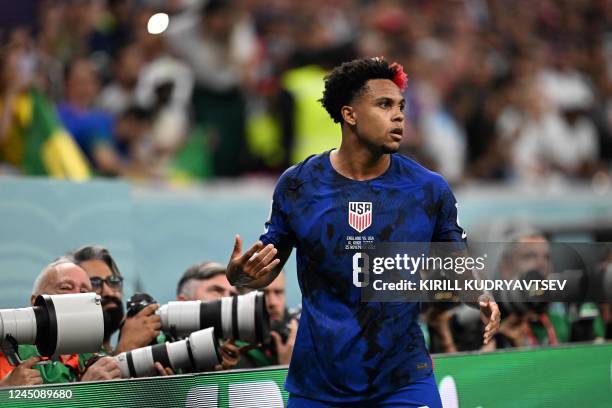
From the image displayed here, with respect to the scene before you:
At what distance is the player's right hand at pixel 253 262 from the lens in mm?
4441

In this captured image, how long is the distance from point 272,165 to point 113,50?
1.75 metres

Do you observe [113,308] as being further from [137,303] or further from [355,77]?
[355,77]

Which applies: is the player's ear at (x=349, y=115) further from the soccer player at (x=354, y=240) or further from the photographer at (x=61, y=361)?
the photographer at (x=61, y=361)

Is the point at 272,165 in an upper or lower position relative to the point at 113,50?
lower

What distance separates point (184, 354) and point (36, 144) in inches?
146

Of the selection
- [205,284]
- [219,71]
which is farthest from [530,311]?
[219,71]

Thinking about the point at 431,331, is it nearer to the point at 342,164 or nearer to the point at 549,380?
the point at 549,380

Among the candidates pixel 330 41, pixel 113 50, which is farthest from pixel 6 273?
pixel 330 41

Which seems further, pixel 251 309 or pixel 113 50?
pixel 113 50

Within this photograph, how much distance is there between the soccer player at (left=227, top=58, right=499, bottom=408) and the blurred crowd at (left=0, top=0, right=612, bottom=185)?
385cm

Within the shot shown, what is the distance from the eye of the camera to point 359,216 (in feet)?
15.1

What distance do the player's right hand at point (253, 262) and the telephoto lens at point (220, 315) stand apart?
3.48 feet

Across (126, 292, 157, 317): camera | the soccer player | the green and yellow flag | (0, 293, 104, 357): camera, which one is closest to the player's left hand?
the soccer player

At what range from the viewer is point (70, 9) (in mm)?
10477
